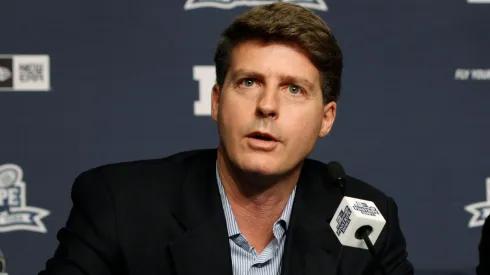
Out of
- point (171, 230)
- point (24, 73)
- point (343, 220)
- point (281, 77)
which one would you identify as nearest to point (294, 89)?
point (281, 77)

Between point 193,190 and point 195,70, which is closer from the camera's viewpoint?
point 193,190

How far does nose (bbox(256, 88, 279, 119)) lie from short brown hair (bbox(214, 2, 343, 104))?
0.14 meters

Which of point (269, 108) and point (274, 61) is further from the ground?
point (274, 61)

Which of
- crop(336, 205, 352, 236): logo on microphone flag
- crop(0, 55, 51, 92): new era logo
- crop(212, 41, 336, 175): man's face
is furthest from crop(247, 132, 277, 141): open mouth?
crop(0, 55, 51, 92): new era logo

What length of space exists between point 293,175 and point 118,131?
88cm

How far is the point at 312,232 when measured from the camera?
1785mm

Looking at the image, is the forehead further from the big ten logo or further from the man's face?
the big ten logo

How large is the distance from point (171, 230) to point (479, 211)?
131cm

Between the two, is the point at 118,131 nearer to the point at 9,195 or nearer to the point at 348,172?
the point at 9,195

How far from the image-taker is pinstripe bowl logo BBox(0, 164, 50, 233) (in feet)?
8.04

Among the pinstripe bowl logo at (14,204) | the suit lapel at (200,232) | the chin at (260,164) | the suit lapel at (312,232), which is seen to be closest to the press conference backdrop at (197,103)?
the pinstripe bowl logo at (14,204)

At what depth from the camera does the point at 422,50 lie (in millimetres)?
2570

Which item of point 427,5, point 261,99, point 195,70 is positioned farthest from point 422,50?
point 261,99

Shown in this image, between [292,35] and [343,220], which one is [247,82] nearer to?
[292,35]
